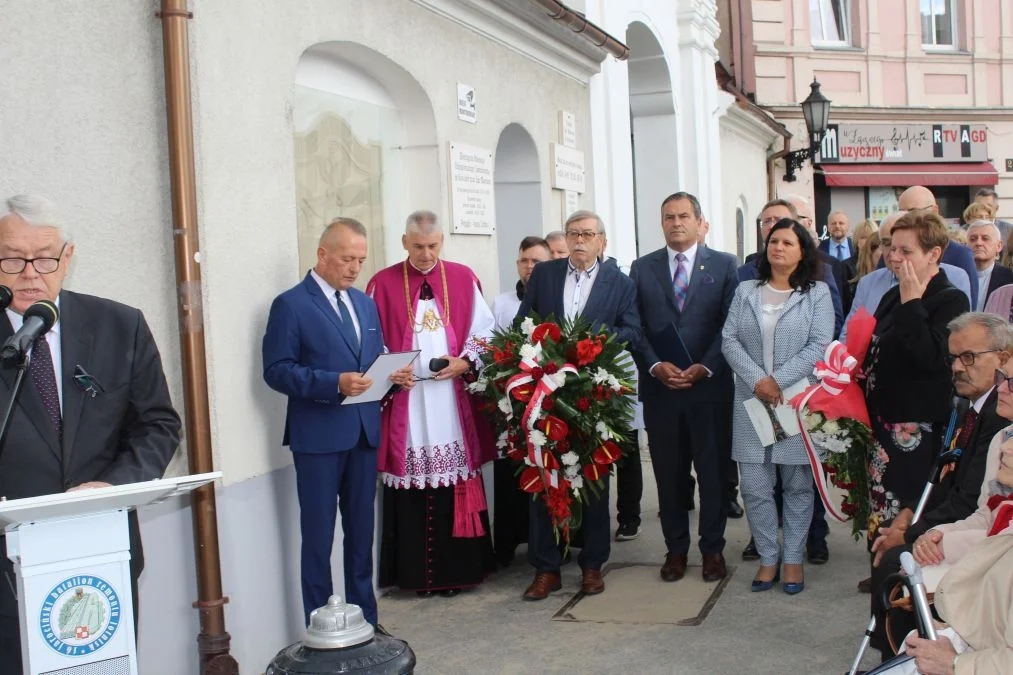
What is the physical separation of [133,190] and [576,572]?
11.4 feet

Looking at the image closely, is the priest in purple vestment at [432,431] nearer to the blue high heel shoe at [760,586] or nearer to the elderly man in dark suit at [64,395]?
the blue high heel shoe at [760,586]

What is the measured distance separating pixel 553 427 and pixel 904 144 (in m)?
18.9

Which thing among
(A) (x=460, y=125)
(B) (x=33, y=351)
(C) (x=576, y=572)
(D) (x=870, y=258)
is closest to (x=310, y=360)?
(B) (x=33, y=351)

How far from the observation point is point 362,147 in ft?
23.0

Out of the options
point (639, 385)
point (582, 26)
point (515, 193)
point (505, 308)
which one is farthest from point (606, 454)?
point (582, 26)

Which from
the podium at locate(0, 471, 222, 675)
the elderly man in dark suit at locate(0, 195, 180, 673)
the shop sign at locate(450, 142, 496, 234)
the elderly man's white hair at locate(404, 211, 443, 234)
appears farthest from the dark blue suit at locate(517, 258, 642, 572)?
the podium at locate(0, 471, 222, 675)

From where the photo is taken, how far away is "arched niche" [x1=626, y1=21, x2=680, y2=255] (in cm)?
1357

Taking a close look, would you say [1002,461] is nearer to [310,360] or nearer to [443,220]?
[310,360]

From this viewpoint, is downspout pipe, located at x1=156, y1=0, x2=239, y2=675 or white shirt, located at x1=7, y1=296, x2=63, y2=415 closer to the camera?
white shirt, located at x1=7, y1=296, x2=63, y2=415

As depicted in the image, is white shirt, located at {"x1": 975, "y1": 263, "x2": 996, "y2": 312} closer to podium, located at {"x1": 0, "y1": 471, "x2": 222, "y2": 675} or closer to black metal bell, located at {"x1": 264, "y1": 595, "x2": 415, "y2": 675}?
black metal bell, located at {"x1": 264, "y1": 595, "x2": 415, "y2": 675}

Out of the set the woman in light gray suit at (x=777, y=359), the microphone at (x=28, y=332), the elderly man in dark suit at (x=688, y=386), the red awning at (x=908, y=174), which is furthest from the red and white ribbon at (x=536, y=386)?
the red awning at (x=908, y=174)

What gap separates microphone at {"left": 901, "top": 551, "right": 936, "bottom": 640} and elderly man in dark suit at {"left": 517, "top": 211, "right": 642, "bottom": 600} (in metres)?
2.83

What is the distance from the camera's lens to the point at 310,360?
521cm

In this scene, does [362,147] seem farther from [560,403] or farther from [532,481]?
[532,481]
